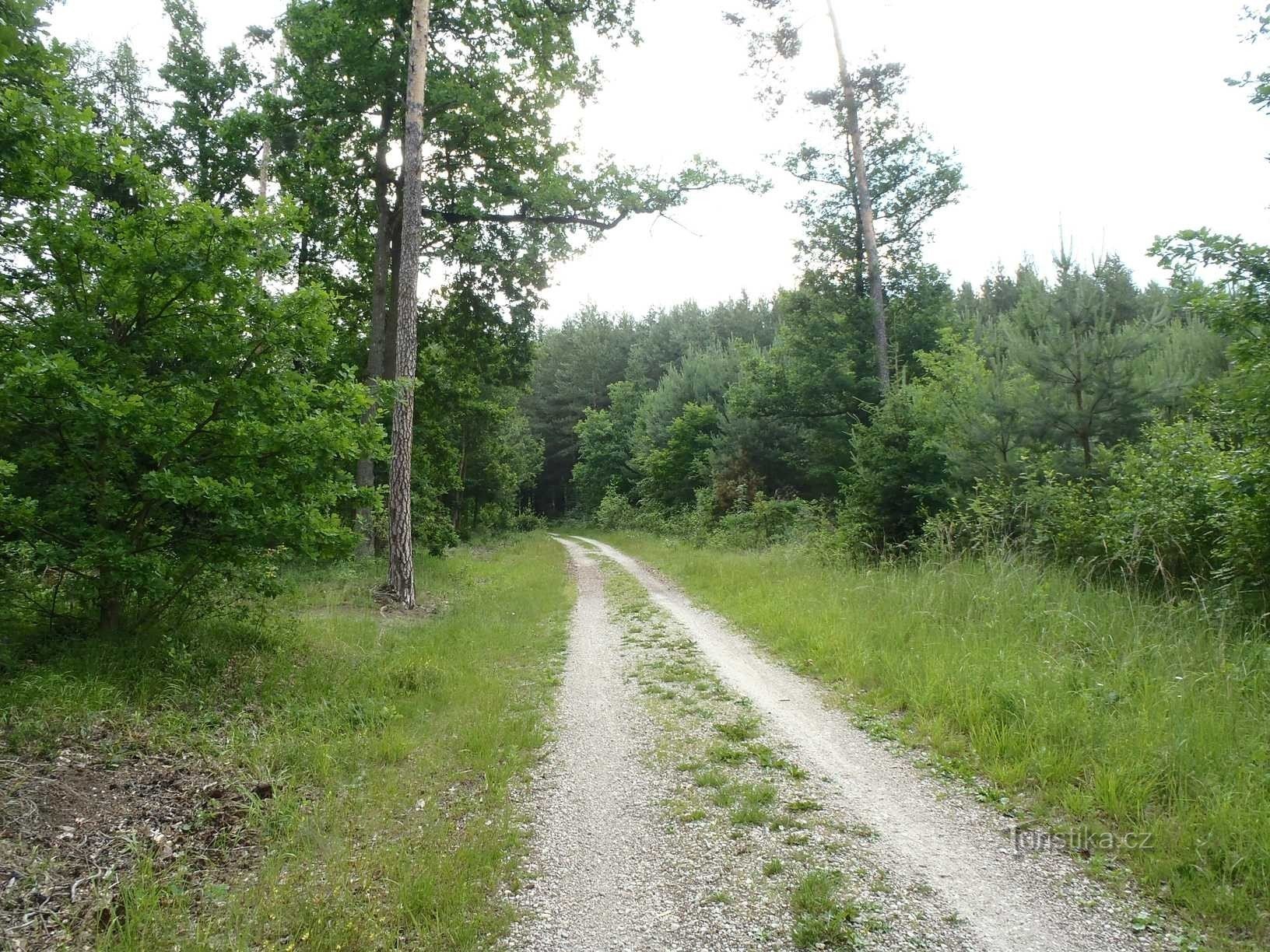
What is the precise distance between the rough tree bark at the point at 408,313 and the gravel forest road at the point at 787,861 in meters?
6.13

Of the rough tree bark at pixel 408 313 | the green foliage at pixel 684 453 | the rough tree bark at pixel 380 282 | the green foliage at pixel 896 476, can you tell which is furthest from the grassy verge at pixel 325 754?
the green foliage at pixel 684 453

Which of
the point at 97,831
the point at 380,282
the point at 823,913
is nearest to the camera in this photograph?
the point at 823,913

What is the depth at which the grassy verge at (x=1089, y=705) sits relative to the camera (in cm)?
323

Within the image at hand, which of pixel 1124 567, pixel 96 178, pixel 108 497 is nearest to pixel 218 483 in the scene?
pixel 108 497

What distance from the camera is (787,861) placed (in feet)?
11.2

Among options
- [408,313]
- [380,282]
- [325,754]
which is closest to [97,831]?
[325,754]

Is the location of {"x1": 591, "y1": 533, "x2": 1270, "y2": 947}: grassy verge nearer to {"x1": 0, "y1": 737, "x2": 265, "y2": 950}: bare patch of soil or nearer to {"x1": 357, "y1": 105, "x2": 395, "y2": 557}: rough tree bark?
{"x1": 0, "y1": 737, "x2": 265, "y2": 950}: bare patch of soil

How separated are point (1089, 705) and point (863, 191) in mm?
15794

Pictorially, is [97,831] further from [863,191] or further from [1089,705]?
[863,191]

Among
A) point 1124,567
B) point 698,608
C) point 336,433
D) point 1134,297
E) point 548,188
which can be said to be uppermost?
point 548,188

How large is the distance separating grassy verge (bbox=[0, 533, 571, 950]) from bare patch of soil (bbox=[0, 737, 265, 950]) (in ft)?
0.21

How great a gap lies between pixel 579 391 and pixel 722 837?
57.1m

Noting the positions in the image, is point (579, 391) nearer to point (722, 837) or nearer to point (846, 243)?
point (846, 243)

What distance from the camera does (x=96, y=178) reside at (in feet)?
23.3
